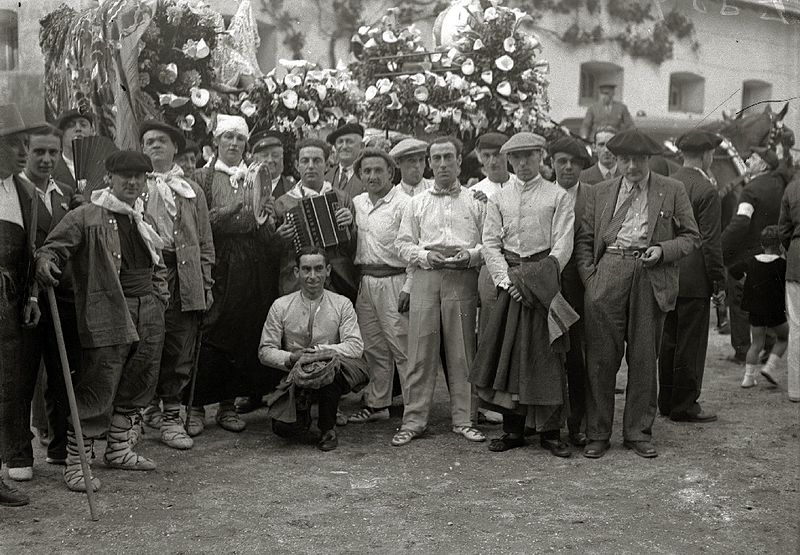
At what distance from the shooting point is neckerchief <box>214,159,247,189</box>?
606 centimetres

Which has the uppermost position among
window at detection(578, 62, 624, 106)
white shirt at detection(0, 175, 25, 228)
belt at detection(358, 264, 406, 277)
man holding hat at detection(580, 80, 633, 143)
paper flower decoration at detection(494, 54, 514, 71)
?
window at detection(578, 62, 624, 106)

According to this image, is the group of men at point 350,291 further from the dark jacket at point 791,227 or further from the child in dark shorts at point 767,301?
the child in dark shorts at point 767,301

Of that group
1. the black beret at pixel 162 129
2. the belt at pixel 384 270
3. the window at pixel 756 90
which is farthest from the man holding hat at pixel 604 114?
the black beret at pixel 162 129

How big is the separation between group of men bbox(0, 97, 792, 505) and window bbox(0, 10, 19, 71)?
0.33 m

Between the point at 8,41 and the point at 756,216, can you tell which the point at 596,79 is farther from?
the point at 8,41

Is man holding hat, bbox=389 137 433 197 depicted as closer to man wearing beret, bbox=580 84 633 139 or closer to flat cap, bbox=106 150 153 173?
flat cap, bbox=106 150 153 173

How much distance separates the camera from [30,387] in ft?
15.6

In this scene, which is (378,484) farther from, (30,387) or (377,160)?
(377,160)

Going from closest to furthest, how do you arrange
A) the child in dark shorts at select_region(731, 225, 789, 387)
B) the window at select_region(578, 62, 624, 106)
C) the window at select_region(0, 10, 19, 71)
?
the window at select_region(0, 10, 19, 71)
the child in dark shorts at select_region(731, 225, 789, 387)
the window at select_region(578, 62, 624, 106)

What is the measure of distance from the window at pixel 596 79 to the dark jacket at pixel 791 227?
21.0 ft

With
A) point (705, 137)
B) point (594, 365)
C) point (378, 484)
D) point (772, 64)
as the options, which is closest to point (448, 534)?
point (378, 484)

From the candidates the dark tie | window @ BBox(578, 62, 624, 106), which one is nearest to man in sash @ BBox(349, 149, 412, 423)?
the dark tie

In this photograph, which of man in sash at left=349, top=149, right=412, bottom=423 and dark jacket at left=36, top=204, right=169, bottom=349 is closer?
dark jacket at left=36, top=204, right=169, bottom=349

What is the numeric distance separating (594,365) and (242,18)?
3.98 m
